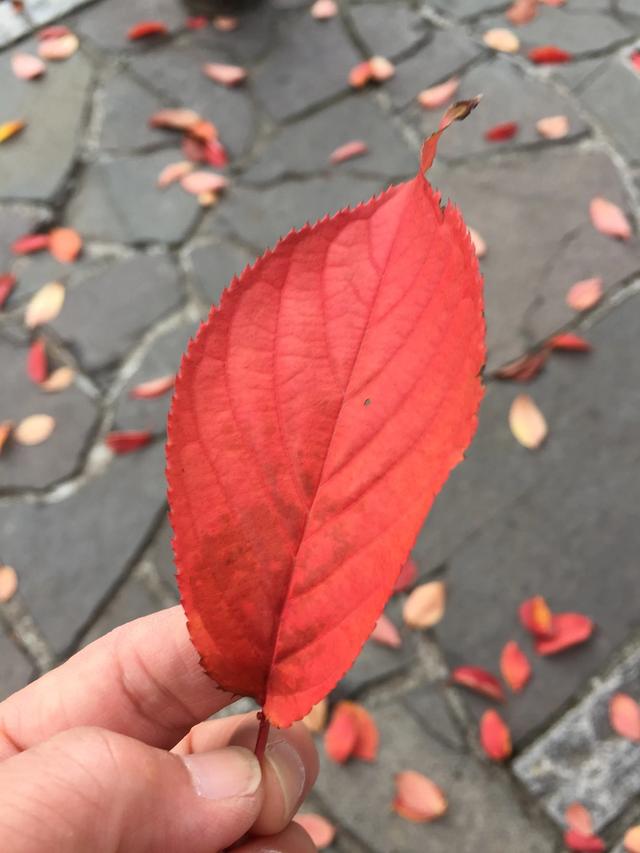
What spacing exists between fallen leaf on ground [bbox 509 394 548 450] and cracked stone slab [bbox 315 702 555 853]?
567 mm

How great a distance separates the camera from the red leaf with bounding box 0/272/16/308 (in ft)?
5.94

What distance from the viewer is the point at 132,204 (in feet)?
6.27

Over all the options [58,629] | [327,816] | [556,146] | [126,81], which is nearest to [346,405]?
[327,816]

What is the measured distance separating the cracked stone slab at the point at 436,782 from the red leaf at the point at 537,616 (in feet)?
0.79

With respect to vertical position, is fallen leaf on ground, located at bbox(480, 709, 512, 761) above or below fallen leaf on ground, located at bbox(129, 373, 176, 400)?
below

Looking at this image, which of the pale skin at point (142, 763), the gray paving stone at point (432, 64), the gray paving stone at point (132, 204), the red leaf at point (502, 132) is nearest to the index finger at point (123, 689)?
the pale skin at point (142, 763)

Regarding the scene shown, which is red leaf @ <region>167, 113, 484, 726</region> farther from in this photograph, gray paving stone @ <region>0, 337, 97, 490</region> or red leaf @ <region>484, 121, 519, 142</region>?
red leaf @ <region>484, 121, 519, 142</region>

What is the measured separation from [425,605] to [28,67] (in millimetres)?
1798

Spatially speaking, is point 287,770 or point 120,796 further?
point 287,770

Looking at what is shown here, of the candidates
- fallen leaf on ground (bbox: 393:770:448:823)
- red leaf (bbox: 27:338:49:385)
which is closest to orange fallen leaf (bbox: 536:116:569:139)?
red leaf (bbox: 27:338:49:385)

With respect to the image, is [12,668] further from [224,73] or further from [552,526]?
[224,73]

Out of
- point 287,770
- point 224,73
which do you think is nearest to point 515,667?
point 287,770

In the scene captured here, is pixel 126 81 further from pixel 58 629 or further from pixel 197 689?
pixel 197 689

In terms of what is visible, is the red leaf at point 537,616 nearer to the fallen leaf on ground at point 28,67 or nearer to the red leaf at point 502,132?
the red leaf at point 502,132
